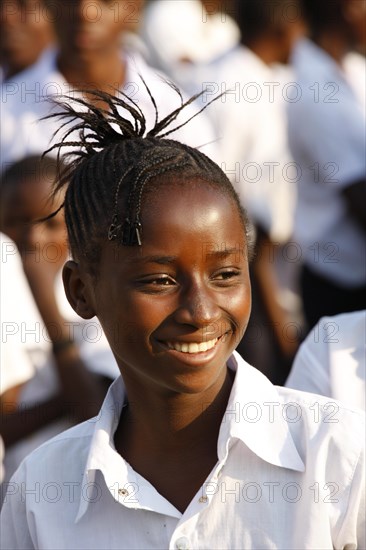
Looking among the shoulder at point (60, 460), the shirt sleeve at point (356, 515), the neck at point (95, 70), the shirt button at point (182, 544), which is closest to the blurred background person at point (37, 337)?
the neck at point (95, 70)

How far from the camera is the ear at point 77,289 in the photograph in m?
2.48

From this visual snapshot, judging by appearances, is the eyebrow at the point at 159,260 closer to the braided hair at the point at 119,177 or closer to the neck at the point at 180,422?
the braided hair at the point at 119,177

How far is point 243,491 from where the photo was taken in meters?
2.26

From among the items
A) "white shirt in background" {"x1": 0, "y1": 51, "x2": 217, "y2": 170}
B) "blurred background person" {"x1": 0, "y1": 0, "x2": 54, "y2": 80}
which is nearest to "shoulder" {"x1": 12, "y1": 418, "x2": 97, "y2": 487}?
"white shirt in background" {"x1": 0, "y1": 51, "x2": 217, "y2": 170}

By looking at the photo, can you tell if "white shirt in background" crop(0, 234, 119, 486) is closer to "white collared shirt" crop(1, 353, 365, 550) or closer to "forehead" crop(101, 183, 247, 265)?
"white collared shirt" crop(1, 353, 365, 550)

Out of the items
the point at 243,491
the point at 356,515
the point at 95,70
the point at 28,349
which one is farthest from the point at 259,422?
the point at 95,70

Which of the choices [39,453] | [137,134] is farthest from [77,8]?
[39,453]

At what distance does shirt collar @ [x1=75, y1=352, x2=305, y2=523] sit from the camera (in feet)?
7.47

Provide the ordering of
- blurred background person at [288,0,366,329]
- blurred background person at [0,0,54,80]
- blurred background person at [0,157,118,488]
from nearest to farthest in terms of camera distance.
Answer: blurred background person at [0,157,118,488]
blurred background person at [288,0,366,329]
blurred background person at [0,0,54,80]

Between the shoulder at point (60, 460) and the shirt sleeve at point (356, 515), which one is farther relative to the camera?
the shoulder at point (60, 460)

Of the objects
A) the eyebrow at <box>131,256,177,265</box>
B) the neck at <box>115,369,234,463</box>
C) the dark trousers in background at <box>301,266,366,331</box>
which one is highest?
the eyebrow at <box>131,256,177,265</box>

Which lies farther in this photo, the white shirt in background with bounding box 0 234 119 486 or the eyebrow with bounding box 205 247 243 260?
the white shirt in background with bounding box 0 234 119 486

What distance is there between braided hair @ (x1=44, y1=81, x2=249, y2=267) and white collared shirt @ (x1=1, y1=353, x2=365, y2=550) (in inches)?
15.1

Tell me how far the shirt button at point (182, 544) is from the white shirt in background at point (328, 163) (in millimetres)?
2604
